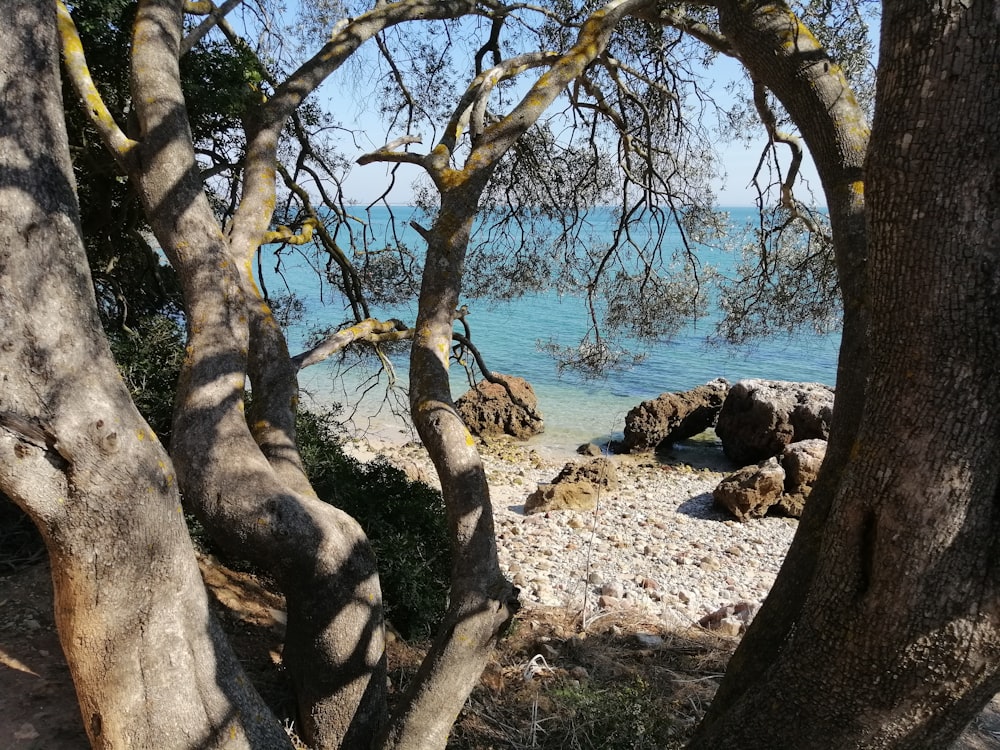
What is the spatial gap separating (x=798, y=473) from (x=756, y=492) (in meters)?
0.85

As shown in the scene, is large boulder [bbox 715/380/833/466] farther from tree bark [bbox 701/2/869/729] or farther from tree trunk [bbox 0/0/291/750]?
tree trunk [bbox 0/0/291/750]

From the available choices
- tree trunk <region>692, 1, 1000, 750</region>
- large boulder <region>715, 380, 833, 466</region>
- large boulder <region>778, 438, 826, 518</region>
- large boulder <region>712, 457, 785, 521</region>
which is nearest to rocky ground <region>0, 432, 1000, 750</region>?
large boulder <region>712, 457, 785, 521</region>

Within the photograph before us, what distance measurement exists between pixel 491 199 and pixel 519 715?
17.8 ft

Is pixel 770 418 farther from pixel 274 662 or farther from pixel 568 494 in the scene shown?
pixel 274 662

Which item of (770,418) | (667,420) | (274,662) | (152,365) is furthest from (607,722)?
(667,420)

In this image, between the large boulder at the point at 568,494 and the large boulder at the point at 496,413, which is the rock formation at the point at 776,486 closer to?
the large boulder at the point at 568,494

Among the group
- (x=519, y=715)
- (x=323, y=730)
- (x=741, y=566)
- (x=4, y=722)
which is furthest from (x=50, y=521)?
(x=741, y=566)

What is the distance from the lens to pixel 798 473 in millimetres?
11000

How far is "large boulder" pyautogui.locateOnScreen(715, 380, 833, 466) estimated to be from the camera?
14023 mm

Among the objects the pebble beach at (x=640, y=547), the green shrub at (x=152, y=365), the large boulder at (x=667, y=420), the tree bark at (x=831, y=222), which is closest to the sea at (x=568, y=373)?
the large boulder at (x=667, y=420)

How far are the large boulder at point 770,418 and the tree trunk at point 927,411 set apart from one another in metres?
12.2

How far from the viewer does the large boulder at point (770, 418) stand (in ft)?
46.0

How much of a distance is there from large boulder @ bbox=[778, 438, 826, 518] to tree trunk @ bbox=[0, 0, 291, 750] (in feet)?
32.1

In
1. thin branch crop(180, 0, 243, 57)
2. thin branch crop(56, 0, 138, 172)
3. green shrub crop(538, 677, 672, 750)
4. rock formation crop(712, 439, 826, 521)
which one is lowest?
rock formation crop(712, 439, 826, 521)
